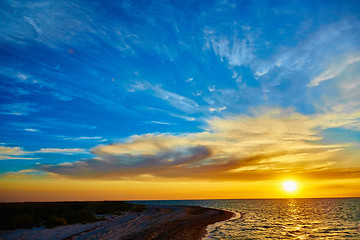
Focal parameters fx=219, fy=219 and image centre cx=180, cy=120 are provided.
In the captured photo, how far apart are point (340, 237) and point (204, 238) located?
719 inches

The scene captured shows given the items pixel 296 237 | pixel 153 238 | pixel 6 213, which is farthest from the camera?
pixel 6 213

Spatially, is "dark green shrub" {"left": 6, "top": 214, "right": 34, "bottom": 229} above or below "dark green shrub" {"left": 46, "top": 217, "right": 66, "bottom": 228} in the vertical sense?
above

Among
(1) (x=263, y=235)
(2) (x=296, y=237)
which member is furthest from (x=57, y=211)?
(2) (x=296, y=237)

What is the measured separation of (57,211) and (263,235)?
32.7 m

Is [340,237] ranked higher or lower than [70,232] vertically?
lower

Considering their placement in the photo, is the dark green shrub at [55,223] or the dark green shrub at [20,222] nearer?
the dark green shrub at [20,222]

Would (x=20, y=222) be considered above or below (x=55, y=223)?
above

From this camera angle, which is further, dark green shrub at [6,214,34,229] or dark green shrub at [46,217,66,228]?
dark green shrub at [46,217,66,228]

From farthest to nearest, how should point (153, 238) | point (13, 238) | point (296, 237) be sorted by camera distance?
point (296, 237), point (153, 238), point (13, 238)

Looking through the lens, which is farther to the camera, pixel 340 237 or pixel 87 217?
pixel 87 217

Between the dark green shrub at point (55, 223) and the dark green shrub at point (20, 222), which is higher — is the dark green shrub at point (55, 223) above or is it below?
below

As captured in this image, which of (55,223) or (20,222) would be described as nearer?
(20,222)

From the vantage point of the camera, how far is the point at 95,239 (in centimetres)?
2169

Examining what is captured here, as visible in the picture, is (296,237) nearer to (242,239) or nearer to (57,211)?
(242,239)
